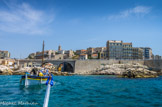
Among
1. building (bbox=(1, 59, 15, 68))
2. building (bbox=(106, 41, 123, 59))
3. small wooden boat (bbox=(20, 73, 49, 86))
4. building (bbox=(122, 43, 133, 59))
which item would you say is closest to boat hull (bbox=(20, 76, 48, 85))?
small wooden boat (bbox=(20, 73, 49, 86))

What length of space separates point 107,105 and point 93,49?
126747mm

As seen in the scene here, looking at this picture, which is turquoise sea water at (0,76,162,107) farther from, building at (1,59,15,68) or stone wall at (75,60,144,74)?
building at (1,59,15,68)

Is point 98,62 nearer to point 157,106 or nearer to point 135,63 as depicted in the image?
point 135,63

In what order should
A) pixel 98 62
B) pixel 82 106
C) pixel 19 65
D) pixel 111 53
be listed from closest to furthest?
pixel 82 106, pixel 98 62, pixel 19 65, pixel 111 53

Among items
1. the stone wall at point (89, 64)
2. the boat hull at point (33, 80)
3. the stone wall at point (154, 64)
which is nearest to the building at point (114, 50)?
the stone wall at point (89, 64)

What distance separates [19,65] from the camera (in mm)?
96188

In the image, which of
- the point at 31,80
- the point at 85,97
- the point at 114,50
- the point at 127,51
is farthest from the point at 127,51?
the point at 85,97

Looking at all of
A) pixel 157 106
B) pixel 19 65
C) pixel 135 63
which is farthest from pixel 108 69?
pixel 157 106

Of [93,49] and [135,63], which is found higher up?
[93,49]

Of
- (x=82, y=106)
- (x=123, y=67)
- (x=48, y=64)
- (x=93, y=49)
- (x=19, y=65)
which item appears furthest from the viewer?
(x=93, y=49)

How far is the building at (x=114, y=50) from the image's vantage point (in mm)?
108312

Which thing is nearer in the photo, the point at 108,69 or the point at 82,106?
the point at 82,106

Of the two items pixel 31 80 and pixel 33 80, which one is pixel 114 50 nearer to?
pixel 33 80

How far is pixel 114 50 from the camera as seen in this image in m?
108
